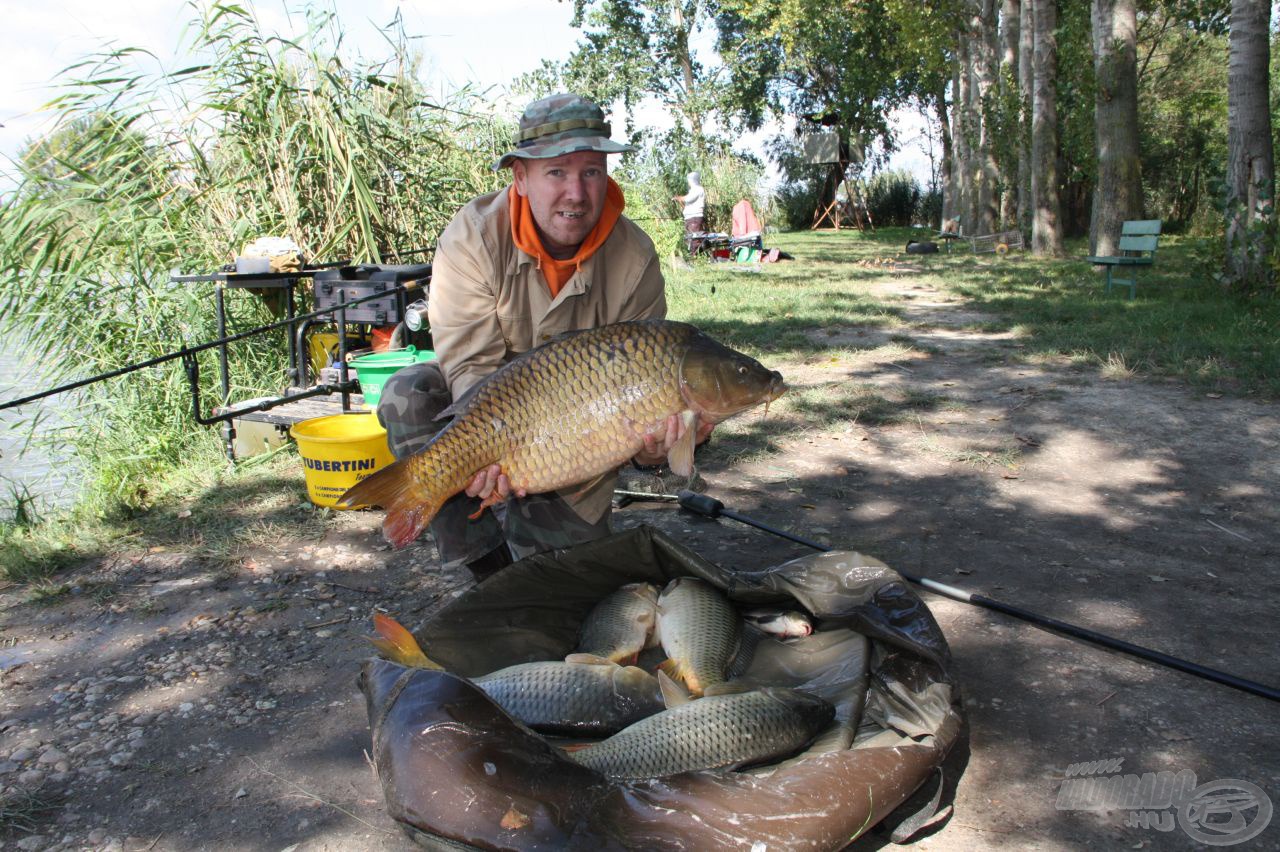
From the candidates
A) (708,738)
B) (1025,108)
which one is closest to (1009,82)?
(1025,108)

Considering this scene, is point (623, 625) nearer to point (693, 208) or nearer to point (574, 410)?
point (574, 410)

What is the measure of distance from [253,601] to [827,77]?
3188cm

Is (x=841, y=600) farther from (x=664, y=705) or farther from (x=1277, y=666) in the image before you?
(x=1277, y=666)

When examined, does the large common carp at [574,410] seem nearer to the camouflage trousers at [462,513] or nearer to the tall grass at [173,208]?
the camouflage trousers at [462,513]

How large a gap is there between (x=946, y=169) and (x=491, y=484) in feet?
78.8

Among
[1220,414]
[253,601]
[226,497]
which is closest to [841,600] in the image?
[253,601]

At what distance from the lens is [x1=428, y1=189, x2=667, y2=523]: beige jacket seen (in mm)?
2523

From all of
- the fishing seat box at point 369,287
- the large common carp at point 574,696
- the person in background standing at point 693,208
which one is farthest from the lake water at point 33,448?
the person in background standing at point 693,208

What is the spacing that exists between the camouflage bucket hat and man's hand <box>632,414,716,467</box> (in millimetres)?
635

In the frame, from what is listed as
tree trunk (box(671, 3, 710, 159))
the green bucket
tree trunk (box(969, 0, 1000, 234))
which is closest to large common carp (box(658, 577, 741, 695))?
the green bucket

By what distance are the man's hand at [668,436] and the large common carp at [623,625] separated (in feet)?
1.19
